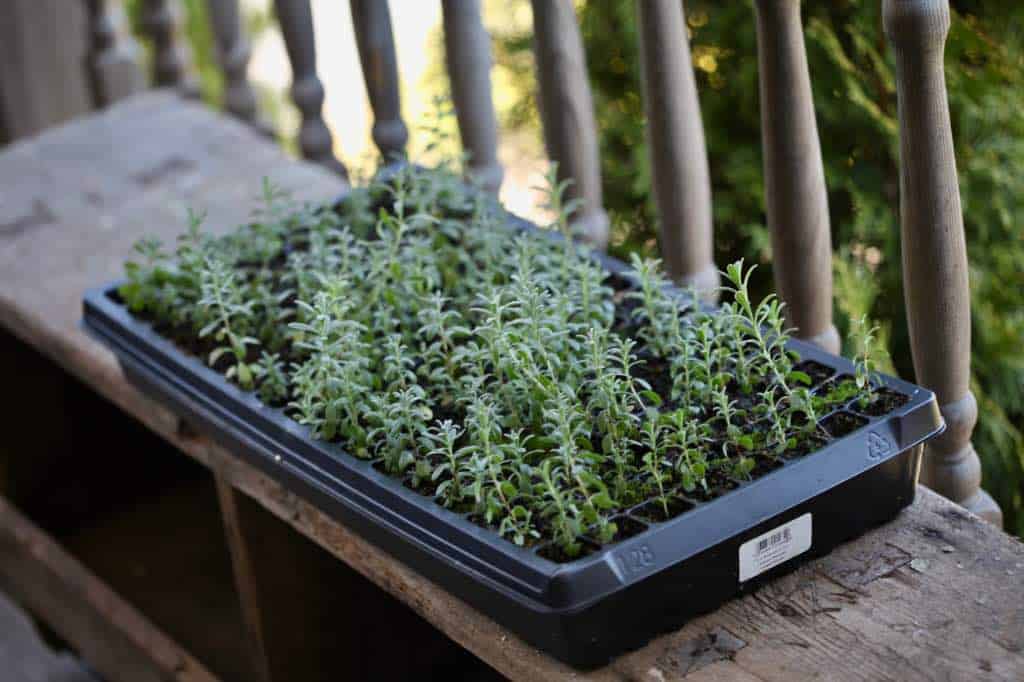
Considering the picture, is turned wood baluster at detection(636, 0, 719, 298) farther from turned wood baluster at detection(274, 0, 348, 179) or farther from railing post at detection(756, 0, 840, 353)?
turned wood baluster at detection(274, 0, 348, 179)

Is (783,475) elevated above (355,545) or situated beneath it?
elevated above

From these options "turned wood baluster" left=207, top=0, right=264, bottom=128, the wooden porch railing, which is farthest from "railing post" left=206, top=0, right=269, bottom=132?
the wooden porch railing

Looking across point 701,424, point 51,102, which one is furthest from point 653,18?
point 51,102

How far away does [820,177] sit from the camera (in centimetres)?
147

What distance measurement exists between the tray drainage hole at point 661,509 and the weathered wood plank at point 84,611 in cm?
89

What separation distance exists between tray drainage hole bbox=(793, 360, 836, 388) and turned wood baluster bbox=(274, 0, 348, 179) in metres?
1.20

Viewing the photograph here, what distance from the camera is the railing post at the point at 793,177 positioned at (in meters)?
1.39

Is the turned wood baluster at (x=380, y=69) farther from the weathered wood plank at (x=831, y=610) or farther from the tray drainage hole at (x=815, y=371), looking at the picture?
the tray drainage hole at (x=815, y=371)

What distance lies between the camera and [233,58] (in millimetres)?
2668

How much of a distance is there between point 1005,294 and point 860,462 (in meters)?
0.94

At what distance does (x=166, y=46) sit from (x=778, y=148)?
1.79 m

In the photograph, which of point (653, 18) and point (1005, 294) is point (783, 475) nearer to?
point (653, 18)

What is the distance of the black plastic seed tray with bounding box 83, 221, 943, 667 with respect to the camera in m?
1.12

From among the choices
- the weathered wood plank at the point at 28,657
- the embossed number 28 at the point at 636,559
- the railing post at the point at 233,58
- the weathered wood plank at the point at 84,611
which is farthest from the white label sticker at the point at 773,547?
the railing post at the point at 233,58
